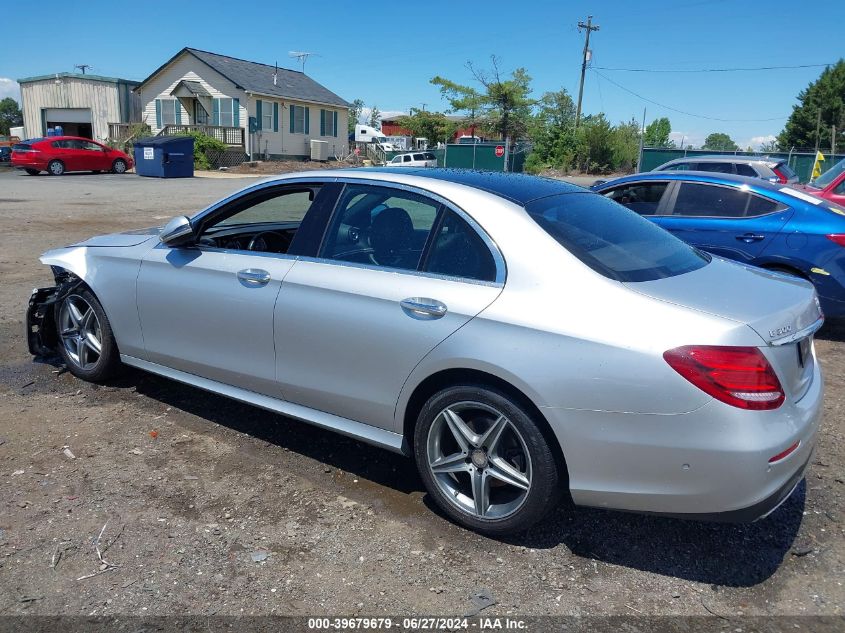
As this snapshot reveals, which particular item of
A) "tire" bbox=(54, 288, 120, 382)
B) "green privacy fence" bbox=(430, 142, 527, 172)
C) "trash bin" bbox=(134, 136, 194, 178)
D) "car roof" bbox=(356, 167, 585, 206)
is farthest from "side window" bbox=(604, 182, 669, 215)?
"green privacy fence" bbox=(430, 142, 527, 172)

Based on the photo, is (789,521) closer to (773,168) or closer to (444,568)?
(444,568)

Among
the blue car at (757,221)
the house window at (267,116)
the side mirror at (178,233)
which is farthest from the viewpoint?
the house window at (267,116)

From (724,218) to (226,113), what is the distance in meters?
37.3

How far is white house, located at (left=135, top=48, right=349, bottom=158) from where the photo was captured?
39.2 meters

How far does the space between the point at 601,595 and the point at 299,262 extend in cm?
221

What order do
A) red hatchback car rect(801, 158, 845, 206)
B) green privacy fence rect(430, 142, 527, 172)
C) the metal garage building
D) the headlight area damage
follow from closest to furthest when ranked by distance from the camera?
the headlight area damage
red hatchback car rect(801, 158, 845, 206)
green privacy fence rect(430, 142, 527, 172)
the metal garage building

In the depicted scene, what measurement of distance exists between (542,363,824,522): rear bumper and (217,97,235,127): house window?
4009 centimetres

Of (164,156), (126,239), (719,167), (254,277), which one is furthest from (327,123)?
(254,277)

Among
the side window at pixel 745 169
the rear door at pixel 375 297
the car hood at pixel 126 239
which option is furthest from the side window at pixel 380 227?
the side window at pixel 745 169

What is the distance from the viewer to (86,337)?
16.2ft

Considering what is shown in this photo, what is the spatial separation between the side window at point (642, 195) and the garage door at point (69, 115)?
46252 mm

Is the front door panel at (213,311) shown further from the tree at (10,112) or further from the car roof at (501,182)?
the tree at (10,112)

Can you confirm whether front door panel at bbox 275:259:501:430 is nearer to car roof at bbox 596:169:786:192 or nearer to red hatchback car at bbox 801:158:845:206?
car roof at bbox 596:169:786:192

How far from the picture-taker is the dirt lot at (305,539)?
2834 millimetres
